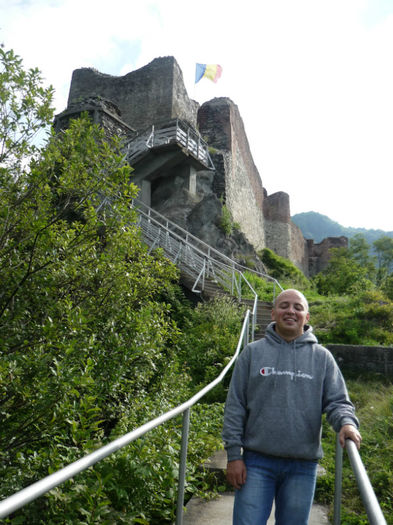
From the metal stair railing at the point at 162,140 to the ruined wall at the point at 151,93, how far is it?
3789 millimetres

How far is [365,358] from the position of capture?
6707mm

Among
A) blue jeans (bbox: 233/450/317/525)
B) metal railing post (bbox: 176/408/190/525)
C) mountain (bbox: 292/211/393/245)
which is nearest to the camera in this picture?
blue jeans (bbox: 233/450/317/525)

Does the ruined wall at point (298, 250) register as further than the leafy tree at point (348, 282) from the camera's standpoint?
Yes

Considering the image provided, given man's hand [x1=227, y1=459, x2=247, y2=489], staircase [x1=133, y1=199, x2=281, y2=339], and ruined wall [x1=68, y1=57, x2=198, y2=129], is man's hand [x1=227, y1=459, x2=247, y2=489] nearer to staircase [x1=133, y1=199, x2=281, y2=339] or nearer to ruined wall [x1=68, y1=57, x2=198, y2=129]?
staircase [x1=133, y1=199, x2=281, y2=339]

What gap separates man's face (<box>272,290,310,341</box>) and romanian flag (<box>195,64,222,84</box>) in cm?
2227

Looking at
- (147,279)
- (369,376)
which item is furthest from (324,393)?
(369,376)

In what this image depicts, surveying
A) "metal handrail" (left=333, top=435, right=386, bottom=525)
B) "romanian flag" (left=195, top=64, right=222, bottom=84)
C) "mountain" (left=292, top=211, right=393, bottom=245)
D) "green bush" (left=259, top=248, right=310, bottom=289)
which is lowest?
"metal handrail" (left=333, top=435, right=386, bottom=525)

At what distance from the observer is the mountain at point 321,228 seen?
11144 centimetres

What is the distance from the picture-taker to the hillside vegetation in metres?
2.81

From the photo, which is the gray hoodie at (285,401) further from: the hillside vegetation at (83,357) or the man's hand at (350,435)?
the hillside vegetation at (83,357)

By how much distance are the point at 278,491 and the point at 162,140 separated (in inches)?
625

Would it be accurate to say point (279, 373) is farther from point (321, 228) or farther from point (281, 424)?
point (321, 228)

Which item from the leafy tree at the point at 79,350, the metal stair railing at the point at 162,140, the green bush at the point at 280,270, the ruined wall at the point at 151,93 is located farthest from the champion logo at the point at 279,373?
the ruined wall at the point at 151,93

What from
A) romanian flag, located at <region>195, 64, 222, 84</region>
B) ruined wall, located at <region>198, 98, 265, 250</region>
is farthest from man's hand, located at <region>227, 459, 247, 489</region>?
romanian flag, located at <region>195, 64, 222, 84</region>
